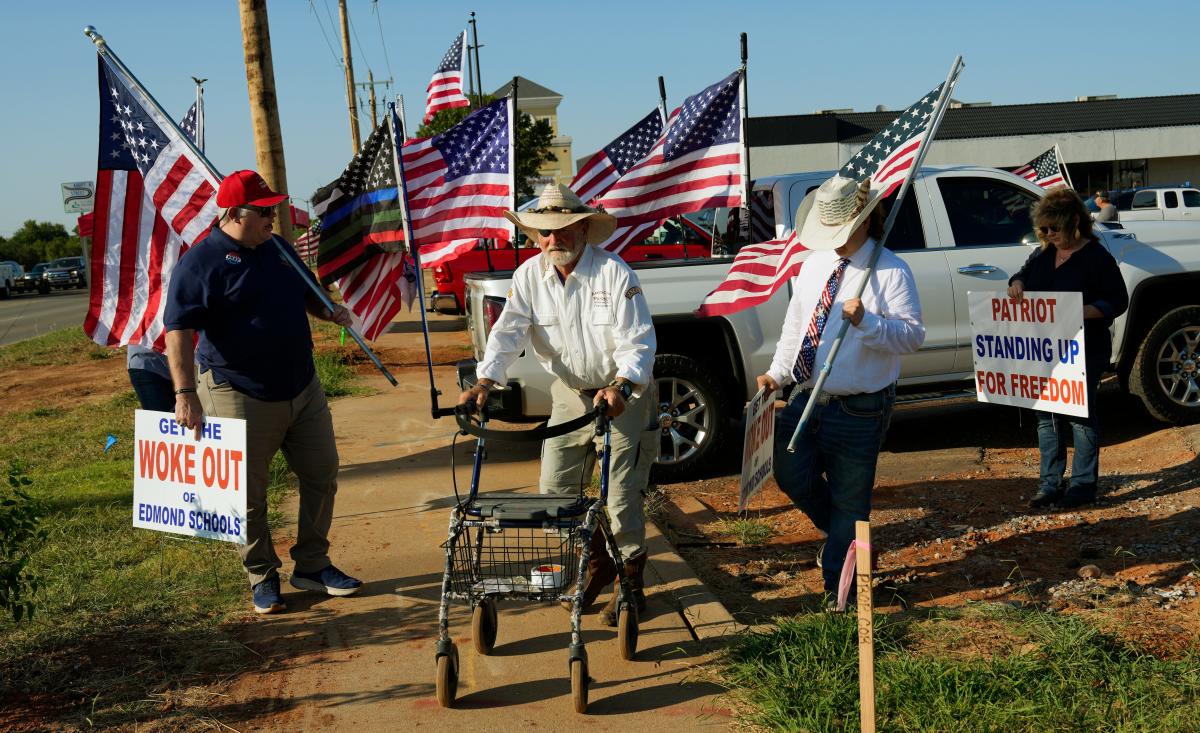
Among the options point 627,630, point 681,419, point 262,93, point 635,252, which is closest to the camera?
point 627,630

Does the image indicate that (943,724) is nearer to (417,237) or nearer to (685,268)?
(685,268)

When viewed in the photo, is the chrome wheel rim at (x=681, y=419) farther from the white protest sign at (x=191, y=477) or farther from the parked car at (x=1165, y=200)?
the parked car at (x=1165, y=200)

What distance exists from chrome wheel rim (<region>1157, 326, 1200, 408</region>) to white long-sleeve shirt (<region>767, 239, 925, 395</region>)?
4.41m

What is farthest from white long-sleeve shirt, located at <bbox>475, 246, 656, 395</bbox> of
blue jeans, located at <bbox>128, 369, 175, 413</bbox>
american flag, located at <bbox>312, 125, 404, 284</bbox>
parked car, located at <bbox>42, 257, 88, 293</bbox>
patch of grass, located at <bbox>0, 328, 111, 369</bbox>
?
parked car, located at <bbox>42, 257, 88, 293</bbox>

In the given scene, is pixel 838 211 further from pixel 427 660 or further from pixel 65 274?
pixel 65 274

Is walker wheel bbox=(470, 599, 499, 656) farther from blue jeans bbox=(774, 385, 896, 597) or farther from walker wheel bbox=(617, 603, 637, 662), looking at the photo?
blue jeans bbox=(774, 385, 896, 597)

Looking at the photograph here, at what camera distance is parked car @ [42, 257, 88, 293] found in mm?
53250

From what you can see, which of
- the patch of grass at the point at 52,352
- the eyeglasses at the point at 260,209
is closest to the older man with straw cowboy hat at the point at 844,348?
the eyeglasses at the point at 260,209

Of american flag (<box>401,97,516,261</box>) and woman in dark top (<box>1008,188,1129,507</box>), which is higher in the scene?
american flag (<box>401,97,516,261</box>)

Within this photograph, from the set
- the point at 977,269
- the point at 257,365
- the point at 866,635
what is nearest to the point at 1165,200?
the point at 977,269

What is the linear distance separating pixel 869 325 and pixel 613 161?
5.63m

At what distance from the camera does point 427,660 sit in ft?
15.5

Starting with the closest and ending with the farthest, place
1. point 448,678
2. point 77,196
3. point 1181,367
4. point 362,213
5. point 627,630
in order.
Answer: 1. point 448,678
2. point 627,630
3. point 362,213
4. point 1181,367
5. point 77,196

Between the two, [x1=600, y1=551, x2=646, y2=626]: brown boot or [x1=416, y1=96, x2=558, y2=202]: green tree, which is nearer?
[x1=600, y1=551, x2=646, y2=626]: brown boot
